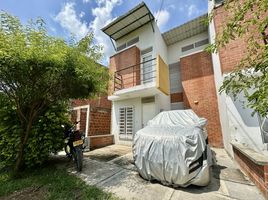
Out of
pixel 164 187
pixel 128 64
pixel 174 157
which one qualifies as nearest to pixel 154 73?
pixel 128 64

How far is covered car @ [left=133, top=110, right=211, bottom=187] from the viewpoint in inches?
131

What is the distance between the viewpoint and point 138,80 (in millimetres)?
9656

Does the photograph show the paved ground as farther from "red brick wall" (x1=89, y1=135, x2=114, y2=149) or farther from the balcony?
the balcony

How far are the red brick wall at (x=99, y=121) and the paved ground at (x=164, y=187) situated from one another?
445 cm

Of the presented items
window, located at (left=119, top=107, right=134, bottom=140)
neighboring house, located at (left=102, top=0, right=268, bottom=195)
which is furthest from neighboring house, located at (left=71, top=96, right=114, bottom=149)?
window, located at (left=119, top=107, right=134, bottom=140)

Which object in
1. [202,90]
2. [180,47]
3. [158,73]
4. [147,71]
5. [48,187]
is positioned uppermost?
[180,47]

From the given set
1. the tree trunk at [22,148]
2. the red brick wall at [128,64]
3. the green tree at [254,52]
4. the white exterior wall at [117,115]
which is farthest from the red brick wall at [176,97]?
the tree trunk at [22,148]

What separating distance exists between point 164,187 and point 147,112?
18.4 feet

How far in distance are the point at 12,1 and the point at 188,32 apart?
9.75 metres

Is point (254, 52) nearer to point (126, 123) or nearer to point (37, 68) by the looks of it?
point (37, 68)

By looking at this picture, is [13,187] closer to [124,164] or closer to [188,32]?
[124,164]

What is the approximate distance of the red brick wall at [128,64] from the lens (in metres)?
9.73

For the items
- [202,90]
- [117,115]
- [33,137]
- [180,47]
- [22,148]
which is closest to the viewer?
[22,148]

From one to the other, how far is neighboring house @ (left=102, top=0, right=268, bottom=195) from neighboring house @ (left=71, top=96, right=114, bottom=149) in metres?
0.74
